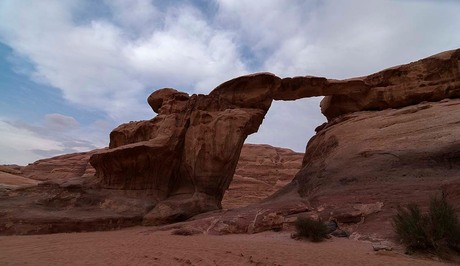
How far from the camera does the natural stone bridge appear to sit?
16.1 meters

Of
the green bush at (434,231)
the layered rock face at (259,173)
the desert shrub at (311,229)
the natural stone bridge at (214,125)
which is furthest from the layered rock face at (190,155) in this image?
the layered rock face at (259,173)

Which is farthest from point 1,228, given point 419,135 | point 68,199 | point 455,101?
point 455,101

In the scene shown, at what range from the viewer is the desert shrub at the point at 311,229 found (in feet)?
30.8

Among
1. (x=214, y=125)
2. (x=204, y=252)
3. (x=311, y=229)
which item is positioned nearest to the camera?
(x=204, y=252)

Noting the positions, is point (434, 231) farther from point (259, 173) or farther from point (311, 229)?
point (259, 173)

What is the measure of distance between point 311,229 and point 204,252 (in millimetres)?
3147

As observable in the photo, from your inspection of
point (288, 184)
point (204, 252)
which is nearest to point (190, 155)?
point (288, 184)

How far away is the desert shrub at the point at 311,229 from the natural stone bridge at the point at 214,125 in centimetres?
741

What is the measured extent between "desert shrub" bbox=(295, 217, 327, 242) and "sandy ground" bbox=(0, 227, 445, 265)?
0.32 metres

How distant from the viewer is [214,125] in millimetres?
17422

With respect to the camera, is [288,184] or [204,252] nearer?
[204,252]

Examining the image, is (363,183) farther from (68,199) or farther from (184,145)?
(68,199)

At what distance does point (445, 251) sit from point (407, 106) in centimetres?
1039

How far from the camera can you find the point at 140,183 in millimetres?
17516
